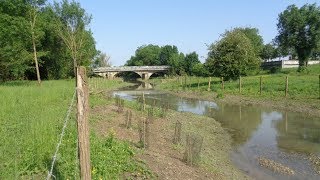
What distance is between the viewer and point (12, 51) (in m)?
36.2

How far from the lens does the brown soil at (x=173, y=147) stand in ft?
33.4

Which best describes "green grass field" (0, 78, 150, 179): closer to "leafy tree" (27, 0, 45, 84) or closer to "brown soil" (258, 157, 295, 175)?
"brown soil" (258, 157, 295, 175)

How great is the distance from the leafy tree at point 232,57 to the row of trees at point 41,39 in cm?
1669

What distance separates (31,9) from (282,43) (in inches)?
1551

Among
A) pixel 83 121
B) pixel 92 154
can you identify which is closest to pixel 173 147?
pixel 92 154

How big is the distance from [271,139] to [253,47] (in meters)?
31.0

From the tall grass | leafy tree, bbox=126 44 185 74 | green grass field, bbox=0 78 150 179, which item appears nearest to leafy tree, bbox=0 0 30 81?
the tall grass

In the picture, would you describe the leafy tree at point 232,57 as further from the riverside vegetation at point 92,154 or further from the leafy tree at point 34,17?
the riverside vegetation at point 92,154

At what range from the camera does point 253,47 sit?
1838 inches

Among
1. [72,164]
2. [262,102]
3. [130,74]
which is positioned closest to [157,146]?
[72,164]

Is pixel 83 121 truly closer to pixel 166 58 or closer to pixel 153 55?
pixel 166 58

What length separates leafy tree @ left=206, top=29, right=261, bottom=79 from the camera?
4228 centimetres

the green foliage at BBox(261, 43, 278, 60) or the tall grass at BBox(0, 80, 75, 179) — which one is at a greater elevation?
the green foliage at BBox(261, 43, 278, 60)

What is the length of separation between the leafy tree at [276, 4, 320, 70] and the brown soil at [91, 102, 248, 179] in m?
39.8
